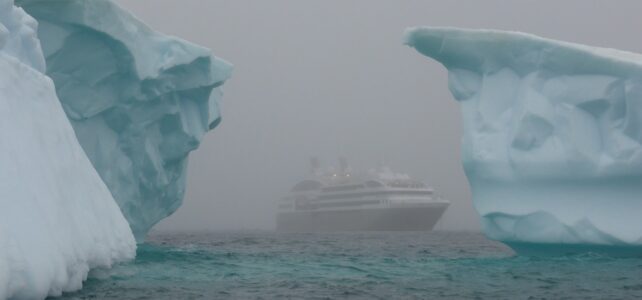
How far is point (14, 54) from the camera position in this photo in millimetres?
9805

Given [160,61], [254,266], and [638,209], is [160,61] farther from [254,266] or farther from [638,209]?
[638,209]

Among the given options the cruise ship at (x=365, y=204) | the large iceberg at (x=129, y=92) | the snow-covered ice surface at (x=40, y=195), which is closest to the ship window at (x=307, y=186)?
the cruise ship at (x=365, y=204)

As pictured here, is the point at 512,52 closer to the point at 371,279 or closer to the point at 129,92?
the point at 371,279

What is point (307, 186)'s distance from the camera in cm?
5594

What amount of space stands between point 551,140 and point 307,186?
41624 mm

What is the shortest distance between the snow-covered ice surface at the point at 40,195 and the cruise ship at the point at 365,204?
120 ft

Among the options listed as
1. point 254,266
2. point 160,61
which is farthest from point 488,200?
point 160,61

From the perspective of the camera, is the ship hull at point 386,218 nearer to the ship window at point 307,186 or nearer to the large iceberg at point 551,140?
the ship window at point 307,186

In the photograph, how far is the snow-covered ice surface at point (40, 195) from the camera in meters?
6.79

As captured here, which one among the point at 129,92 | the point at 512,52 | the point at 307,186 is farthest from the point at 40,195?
the point at 307,186

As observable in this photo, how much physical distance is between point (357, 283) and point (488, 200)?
451cm

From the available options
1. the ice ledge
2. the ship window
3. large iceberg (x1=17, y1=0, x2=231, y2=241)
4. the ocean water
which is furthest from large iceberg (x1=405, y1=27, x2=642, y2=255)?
the ship window

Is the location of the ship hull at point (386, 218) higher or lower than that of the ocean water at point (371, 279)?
higher

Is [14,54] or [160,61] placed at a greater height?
[160,61]
